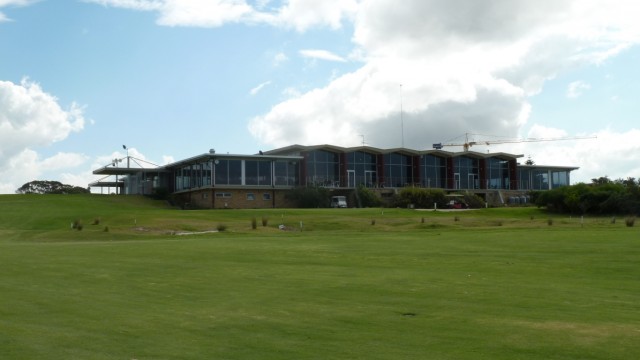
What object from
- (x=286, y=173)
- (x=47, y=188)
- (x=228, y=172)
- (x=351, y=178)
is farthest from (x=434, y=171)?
(x=47, y=188)

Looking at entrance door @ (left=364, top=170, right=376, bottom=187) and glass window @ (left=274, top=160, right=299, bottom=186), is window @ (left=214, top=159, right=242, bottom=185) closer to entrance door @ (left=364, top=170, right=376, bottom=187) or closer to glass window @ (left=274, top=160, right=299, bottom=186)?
glass window @ (left=274, top=160, right=299, bottom=186)

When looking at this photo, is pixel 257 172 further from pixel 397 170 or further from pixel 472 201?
pixel 472 201

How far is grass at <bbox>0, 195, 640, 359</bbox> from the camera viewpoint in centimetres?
945

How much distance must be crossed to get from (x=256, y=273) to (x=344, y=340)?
359 inches

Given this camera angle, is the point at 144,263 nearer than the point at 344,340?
No

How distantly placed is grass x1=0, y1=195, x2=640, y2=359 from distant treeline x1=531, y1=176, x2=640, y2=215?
50615 millimetres

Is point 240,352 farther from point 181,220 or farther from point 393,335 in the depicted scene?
point 181,220

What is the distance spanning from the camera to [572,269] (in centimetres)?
1978

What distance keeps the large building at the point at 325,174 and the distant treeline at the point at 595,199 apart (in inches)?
890

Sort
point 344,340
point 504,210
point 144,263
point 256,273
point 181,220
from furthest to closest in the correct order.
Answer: point 504,210 < point 181,220 < point 144,263 < point 256,273 < point 344,340

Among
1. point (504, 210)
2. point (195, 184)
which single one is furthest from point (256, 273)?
point (195, 184)

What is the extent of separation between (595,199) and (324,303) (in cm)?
7140

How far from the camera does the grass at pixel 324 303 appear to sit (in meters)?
9.45

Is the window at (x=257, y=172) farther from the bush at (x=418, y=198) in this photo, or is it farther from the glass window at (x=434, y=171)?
the glass window at (x=434, y=171)
